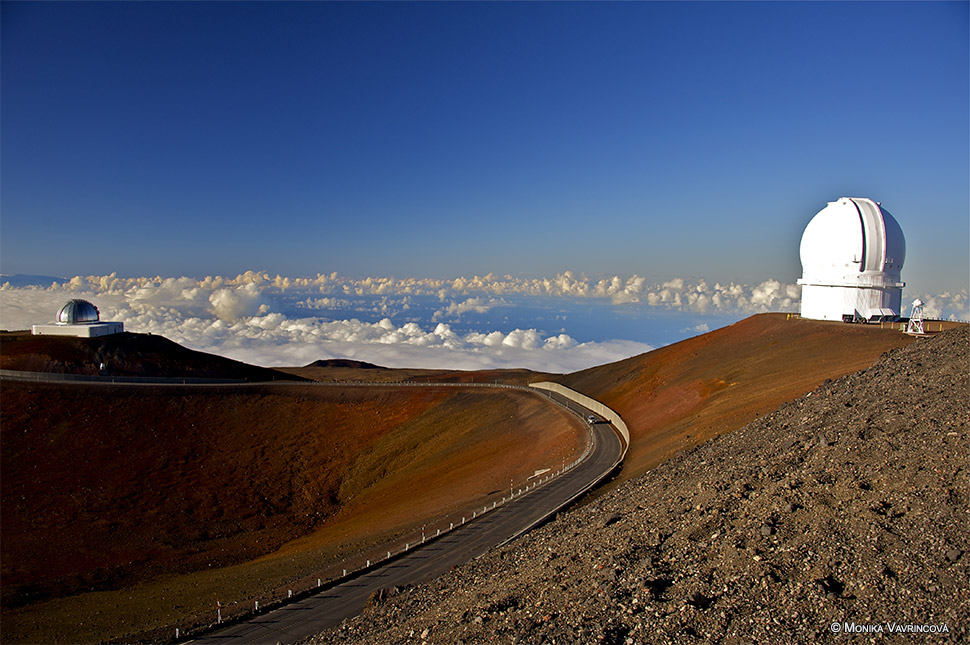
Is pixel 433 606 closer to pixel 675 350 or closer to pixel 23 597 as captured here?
pixel 23 597

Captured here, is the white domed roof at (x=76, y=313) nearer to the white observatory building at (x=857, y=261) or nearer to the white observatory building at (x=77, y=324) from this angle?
the white observatory building at (x=77, y=324)

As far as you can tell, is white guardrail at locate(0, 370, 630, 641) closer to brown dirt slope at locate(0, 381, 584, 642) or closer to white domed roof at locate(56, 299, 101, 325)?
brown dirt slope at locate(0, 381, 584, 642)

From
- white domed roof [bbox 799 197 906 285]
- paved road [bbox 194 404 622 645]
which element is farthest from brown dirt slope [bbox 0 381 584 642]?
white domed roof [bbox 799 197 906 285]

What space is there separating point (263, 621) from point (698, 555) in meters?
13.3

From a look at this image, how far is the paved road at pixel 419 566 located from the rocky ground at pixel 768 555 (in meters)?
2.21

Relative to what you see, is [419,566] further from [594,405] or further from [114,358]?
[114,358]

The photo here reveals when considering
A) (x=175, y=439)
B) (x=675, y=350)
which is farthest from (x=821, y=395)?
(x=175, y=439)

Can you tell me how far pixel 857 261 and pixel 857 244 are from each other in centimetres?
125

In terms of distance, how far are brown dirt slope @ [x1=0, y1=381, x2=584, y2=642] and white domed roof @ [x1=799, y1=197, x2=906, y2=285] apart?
76.4 feet

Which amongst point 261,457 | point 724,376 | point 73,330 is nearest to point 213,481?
point 261,457

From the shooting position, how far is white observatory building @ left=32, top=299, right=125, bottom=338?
188 ft

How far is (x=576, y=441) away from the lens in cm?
3431

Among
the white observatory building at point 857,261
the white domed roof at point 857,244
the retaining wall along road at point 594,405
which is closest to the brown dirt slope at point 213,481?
the retaining wall along road at point 594,405

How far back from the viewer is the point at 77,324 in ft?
192
